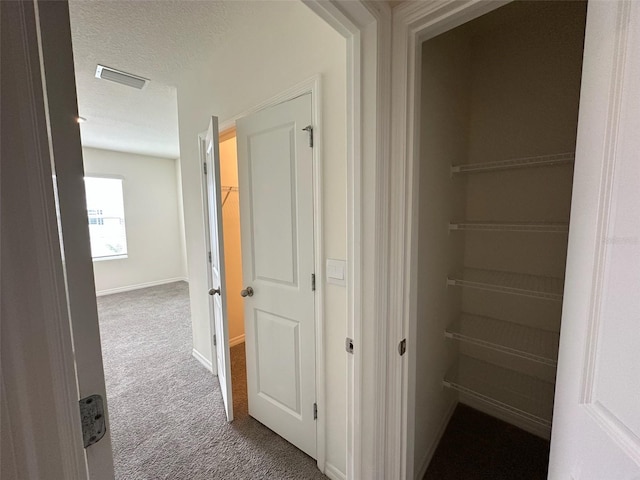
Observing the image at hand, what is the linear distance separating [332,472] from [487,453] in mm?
945

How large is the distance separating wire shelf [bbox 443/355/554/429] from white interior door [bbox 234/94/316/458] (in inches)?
38.6

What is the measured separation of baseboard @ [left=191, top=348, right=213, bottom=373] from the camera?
2.62 metres

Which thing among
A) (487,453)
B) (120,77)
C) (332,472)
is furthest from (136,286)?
(487,453)

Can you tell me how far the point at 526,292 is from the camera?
146 centimetres

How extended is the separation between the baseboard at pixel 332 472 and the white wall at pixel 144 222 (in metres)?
5.18

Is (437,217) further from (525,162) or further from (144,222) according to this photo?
(144,222)

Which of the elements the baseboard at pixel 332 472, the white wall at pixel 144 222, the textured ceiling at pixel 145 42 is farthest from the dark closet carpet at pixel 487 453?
the white wall at pixel 144 222

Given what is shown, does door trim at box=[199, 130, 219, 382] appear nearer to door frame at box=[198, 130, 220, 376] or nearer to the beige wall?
door frame at box=[198, 130, 220, 376]

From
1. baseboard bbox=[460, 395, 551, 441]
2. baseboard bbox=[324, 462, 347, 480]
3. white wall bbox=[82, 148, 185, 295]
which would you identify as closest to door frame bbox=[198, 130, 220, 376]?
baseboard bbox=[324, 462, 347, 480]

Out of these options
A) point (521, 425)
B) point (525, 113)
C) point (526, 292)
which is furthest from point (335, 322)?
point (525, 113)

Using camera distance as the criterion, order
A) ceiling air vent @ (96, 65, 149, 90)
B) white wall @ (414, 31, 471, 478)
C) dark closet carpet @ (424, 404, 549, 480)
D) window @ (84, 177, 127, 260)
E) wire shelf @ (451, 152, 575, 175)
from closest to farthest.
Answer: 1. white wall @ (414, 31, 471, 478)
2. wire shelf @ (451, 152, 575, 175)
3. dark closet carpet @ (424, 404, 549, 480)
4. ceiling air vent @ (96, 65, 149, 90)
5. window @ (84, 177, 127, 260)

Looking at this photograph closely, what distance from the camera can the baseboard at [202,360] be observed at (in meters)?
2.62

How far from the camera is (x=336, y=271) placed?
1.41 m

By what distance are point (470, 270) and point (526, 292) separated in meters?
0.56
